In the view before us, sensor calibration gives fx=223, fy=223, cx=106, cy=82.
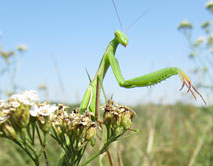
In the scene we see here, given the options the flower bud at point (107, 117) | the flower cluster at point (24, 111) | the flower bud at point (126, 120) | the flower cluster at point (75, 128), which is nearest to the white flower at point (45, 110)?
the flower cluster at point (24, 111)

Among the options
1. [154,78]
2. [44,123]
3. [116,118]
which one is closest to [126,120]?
[116,118]

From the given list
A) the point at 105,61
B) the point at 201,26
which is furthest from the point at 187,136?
the point at 105,61

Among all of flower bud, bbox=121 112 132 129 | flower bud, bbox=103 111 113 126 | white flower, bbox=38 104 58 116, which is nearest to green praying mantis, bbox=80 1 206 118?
flower bud, bbox=103 111 113 126

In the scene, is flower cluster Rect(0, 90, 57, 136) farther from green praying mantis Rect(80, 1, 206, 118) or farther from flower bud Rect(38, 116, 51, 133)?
green praying mantis Rect(80, 1, 206, 118)

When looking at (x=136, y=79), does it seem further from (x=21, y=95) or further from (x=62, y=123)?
(x=21, y=95)

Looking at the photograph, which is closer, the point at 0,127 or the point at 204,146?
the point at 0,127

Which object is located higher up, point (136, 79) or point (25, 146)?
point (136, 79)

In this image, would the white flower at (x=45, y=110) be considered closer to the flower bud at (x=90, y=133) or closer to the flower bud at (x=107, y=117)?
the flower bud at (x=90, y=133)
